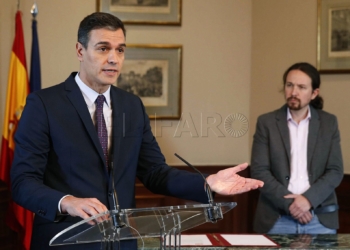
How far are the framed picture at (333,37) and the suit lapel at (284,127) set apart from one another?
1138mm

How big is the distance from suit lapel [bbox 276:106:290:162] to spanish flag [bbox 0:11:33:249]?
212 cm

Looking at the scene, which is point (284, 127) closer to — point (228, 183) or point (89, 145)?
point (228, 183)

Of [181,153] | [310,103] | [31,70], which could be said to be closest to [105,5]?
[31,70]

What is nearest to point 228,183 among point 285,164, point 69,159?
point 69,159

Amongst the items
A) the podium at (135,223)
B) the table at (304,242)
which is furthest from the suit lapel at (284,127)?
the podium at (135,223)

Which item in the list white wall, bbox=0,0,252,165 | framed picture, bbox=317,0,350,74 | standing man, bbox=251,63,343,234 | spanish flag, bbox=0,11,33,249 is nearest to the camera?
standing man, bbox=251,63,343,234

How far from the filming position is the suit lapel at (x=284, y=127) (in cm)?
381

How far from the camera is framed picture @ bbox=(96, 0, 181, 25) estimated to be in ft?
16.8

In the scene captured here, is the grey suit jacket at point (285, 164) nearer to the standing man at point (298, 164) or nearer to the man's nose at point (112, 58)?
the standing man at point (298, 164)

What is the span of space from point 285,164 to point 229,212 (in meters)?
1.65

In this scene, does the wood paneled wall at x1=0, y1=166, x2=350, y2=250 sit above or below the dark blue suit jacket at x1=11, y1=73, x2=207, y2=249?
below

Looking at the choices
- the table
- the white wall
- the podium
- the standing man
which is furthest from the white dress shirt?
the podium

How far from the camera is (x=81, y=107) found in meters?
2.33

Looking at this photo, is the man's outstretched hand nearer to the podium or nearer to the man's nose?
the podium
